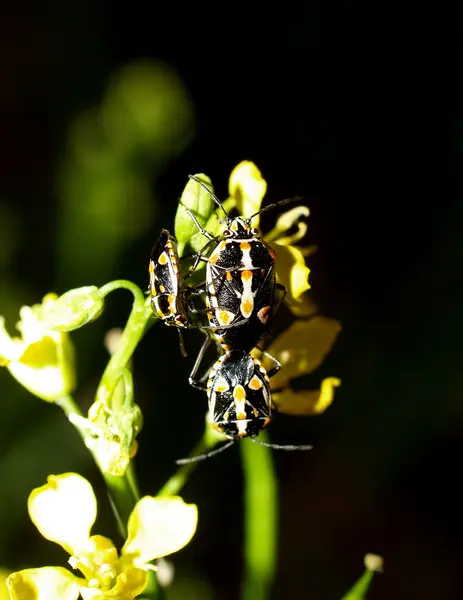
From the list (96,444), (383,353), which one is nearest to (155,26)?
(383,353)

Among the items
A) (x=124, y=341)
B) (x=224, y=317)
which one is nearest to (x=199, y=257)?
(x=224, y=317)

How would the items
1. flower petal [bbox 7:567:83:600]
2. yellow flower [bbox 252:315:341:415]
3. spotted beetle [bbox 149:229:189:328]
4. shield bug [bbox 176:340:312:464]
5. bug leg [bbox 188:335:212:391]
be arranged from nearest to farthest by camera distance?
flower petal [bbox 7:567:83:600] → spotted beetle [bbox 149:229:189:328] → shield bug [bbox 176:340:312:464] → bug leg [bbox 188:335:212:391] → yellow flower [bbox 252:315:341:415]

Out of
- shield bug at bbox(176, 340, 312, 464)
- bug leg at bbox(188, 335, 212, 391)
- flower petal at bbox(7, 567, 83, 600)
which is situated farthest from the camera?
bug leg at bbox(188, 335, 212, 391)

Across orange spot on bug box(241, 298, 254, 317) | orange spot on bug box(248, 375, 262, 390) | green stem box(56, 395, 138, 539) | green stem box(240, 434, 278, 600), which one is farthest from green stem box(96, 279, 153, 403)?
green stem box(240, 434, 278, 600)

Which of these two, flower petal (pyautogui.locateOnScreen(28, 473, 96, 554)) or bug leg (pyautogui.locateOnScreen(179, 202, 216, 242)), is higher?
bug leg (pyautogui.locateOnScreen(179, 202, 216, 242))

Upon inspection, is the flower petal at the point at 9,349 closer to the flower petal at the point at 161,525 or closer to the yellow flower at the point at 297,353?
the flower petal at the point at 161,525

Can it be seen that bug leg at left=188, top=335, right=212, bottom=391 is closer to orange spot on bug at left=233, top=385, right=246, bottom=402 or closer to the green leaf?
orange spot on bug at left=233, top=385, right=246, bottom=402

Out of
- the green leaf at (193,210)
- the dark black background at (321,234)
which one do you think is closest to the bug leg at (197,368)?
the green leaf at (193,210)
